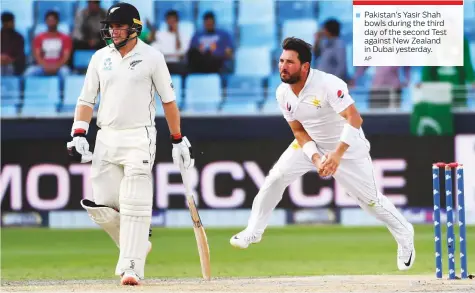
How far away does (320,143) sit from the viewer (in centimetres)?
803

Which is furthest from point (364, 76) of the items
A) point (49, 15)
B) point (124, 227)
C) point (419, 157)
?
point (124, 227)

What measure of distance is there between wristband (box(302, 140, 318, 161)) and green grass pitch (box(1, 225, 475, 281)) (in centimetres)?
153

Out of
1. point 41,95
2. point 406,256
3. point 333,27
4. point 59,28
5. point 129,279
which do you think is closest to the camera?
point 129,279

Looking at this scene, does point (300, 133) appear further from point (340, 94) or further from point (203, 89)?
point (203, 89)

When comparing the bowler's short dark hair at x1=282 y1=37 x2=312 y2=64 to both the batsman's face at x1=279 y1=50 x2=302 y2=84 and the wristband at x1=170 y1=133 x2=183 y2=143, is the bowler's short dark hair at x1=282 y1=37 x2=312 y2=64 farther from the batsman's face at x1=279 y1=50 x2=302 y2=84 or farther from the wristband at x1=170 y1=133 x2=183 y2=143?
the wristband at x1=170 y1=133 x2=183 y2=143

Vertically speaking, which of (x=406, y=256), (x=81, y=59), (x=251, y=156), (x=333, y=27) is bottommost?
(x=406, y=256)

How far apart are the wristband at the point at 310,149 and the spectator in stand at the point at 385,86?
20.1 ft

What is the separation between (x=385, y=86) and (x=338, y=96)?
6.83 meters

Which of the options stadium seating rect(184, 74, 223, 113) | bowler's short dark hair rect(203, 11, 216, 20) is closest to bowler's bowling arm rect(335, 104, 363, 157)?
stadium seating rect(184, 74, 223, 113)

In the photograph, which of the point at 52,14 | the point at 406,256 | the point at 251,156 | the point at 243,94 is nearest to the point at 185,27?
the point at 243,94

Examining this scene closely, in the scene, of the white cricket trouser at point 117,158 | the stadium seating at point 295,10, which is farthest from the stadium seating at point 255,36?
the white cricket trouser at point 117,158

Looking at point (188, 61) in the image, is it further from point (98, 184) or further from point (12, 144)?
point (98, 184)

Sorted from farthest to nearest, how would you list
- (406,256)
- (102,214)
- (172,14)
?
(172,14) → (406,256) → (102,214)

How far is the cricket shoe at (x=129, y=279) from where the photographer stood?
288 inches
